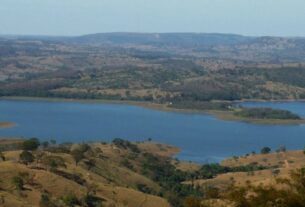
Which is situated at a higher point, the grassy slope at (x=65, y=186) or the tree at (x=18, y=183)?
the tree at (x=18, y=183)

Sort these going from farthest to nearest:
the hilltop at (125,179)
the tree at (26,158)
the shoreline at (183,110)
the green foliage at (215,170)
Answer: the shoreline at (183,110) < the green foliage at (215,170) < the tree at (26,158) < the hilltop at (125,179)

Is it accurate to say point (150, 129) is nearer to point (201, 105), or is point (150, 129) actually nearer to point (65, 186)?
point (201, 105)

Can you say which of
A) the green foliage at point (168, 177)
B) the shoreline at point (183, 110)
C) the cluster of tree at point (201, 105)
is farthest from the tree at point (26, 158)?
the cluster of tree at point (201, 105)

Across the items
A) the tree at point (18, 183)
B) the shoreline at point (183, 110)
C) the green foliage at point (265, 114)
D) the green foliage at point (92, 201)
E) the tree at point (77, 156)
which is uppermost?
the tree at point (18, 183)

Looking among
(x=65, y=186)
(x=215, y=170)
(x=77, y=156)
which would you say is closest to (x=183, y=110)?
(x=215, y=170)

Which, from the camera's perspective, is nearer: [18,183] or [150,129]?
[18,183]

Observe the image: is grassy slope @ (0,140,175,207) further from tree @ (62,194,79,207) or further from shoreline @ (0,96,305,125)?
shoreline @ (0,96,305,125)

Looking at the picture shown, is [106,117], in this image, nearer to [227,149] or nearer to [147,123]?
[147,123]

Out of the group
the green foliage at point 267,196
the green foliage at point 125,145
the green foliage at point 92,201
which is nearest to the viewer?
the green foliage at point 267,196

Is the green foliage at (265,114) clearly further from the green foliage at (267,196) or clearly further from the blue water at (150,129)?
the green foliage at (267,196)

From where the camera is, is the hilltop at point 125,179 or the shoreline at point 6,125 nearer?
the hilltop at point 125,179
